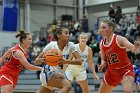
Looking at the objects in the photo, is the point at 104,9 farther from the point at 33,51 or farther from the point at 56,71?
the point at 56,71

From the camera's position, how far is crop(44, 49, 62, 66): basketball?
5839mm

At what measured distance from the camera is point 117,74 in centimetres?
629

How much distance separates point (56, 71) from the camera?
20.4 ft

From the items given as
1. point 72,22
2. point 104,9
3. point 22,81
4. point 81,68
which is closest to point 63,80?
point 81,68

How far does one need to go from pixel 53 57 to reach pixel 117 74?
50.2 inches

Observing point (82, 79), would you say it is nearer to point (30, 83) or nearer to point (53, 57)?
point (53, 57)

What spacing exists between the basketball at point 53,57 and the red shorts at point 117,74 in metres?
1.09

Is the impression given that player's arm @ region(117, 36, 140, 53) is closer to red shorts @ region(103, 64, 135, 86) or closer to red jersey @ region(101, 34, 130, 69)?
red jersey @ region(101, 34, 130, 69)

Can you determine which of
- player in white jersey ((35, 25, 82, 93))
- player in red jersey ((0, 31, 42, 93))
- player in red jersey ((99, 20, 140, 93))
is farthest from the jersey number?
player in red jersey ((0, 31, 42, 93))

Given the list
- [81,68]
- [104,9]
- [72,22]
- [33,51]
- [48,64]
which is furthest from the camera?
[104,9]

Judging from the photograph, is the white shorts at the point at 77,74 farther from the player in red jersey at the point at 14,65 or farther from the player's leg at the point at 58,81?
the player's leg at the point at 58,81

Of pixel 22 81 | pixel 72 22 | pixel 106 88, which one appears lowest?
pixel 22 81

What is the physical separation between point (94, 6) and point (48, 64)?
18.3m

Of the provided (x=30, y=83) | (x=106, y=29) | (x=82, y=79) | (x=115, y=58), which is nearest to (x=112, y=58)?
(x=115, y=58)
